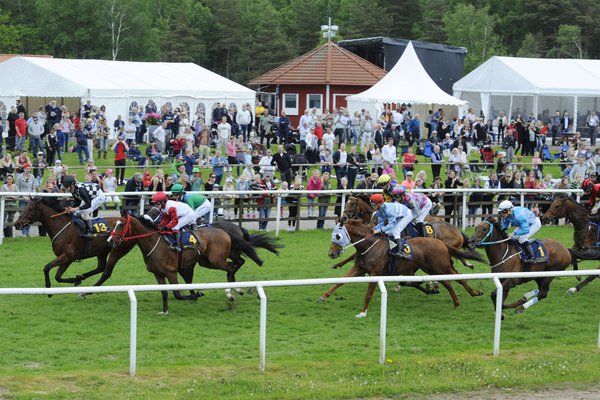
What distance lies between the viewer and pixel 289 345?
1070 cm

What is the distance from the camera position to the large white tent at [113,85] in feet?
99.9

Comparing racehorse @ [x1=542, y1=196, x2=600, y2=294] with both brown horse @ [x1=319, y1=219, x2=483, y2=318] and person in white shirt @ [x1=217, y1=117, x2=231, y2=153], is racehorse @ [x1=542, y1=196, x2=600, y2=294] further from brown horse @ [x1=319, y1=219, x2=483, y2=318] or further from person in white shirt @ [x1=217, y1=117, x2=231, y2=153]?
person in white shirt @ [x1=217, y1=117, x2=231, y2=153]

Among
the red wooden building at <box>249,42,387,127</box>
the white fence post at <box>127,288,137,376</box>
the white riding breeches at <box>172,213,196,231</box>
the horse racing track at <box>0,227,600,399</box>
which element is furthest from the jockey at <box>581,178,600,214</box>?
the red wooden building at <box>249,42,387,127</box>

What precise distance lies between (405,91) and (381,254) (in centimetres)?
2053

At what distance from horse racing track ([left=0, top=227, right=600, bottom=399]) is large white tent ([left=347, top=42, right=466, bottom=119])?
1797 centimetres

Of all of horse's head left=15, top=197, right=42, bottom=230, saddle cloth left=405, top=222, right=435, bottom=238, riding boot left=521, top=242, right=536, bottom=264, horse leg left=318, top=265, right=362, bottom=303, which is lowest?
horse leg left=318, top=265, right=362, bottom=303

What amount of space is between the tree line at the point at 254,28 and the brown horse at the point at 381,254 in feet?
149

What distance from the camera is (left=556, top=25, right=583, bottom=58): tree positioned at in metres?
59.8

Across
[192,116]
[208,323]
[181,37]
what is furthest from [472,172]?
[181,37]

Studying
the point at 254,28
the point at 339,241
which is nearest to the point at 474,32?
the point at 254,28

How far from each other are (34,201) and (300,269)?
3965 mm

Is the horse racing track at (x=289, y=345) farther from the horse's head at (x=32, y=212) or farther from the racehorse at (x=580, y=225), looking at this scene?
the horse's head at (x=32, y=212)

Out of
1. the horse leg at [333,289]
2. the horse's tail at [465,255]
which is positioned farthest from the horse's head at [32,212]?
the horse's tail at [465,255]

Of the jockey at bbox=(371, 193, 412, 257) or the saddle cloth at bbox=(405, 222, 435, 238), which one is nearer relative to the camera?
the jockey at bbox=(371, 193, 412, 257)
